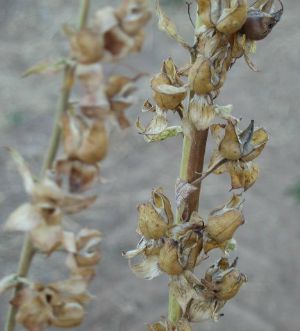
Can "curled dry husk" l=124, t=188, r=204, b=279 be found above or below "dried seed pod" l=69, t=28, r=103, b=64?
above

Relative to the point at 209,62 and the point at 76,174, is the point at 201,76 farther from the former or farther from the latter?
the point at 76,174

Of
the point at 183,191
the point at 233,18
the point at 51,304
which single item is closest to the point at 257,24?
the point at 233,18

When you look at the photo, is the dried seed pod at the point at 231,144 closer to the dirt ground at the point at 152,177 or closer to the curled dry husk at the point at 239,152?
the curled dry husk at the point at 239,152

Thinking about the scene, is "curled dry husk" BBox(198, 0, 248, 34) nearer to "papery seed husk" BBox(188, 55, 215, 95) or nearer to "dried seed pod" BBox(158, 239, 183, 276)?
"papery seed husk" BBox(188, 55, 215, 95)

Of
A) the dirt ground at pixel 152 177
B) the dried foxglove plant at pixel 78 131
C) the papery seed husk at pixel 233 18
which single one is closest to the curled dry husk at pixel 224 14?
the papery seed husk at pixel 233 18

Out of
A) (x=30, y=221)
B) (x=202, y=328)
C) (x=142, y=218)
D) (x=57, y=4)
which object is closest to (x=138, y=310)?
(x=202, y=328)

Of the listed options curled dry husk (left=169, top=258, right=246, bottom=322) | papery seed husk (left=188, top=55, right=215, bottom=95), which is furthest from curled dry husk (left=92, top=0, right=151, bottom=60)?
curled dry husk (left=169, top=258, right=246, bottom=322)
